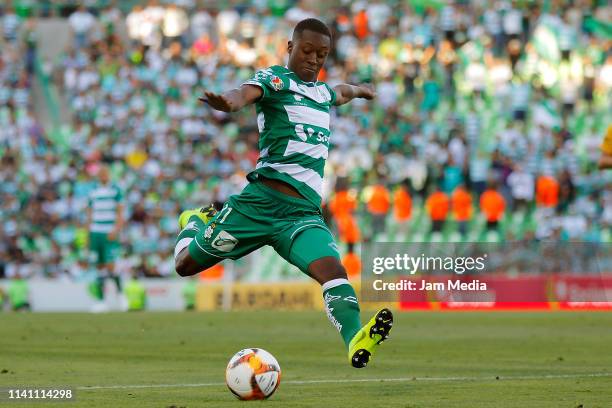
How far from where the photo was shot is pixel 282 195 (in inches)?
399

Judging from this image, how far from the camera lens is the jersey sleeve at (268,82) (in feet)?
32.2

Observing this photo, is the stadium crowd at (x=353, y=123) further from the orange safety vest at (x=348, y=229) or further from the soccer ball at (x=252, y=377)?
the soccer ball at (x=252, y=377)

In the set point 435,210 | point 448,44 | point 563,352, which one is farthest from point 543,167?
point 563,352

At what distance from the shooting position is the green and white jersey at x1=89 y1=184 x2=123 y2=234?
2302 centimetres

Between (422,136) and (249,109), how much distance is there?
444cm

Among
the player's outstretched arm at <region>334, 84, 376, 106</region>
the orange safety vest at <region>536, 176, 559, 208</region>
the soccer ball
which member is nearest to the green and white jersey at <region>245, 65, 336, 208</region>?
the player's outstretched arm at <region>334, 84, 376, 106</region>

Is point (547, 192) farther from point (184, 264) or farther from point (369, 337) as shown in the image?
point (369, 337)

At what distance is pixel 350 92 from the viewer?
36.6 ft

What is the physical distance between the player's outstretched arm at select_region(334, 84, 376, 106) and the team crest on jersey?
0.95m

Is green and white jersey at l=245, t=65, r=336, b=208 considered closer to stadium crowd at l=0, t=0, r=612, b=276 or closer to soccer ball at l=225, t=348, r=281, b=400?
soccer ball at l=225, t=348, r=281, b=400

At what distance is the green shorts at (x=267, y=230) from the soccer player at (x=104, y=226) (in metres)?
12.7

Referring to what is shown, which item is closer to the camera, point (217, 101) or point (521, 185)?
point (217, 101)

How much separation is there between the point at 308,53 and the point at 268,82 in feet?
1.60

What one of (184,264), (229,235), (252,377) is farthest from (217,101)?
(184,264)
